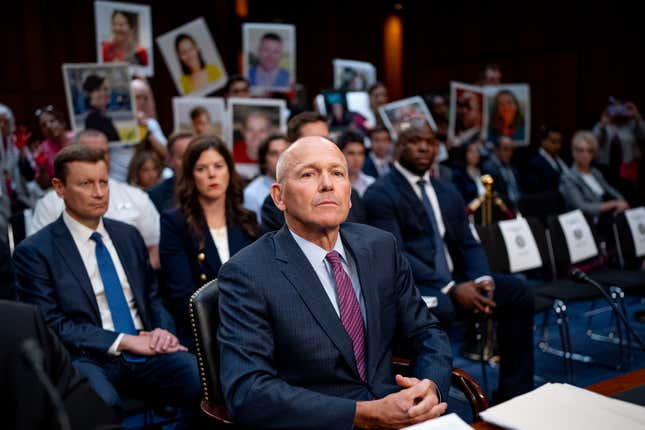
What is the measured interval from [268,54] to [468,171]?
276 centimetres

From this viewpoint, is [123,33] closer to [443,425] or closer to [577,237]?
[577,237]

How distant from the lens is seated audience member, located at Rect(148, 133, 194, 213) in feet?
13.4

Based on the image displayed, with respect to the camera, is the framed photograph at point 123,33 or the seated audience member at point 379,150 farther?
the seated audience member at point 379,150

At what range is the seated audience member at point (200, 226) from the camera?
317 cm

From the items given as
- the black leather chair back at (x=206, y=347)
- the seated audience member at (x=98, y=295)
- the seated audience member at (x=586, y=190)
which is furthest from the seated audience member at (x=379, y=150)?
the black leather chair back at (x=206, y=347)

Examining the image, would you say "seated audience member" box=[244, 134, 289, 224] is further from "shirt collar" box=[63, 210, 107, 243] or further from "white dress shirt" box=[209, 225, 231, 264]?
"shirt collar" box=[63, 210, 107, 243]

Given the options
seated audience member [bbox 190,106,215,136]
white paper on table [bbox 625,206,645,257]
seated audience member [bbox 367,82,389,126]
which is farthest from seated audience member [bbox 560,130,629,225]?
seated audience member [bbox 190,106,215,136]

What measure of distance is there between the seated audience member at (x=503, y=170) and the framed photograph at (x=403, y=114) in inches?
52.8

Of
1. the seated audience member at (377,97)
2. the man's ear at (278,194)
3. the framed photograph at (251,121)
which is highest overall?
the seated audience member at (377,97)

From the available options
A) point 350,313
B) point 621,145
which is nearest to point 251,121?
point 350,313

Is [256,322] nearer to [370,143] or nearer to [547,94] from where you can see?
[370,143]

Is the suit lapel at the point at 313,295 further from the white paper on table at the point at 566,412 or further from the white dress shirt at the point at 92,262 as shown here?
the white dress shirt at the point at 92,262

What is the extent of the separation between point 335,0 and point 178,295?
30.2 ft

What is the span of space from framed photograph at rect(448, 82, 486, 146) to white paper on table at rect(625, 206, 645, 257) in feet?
6.48
